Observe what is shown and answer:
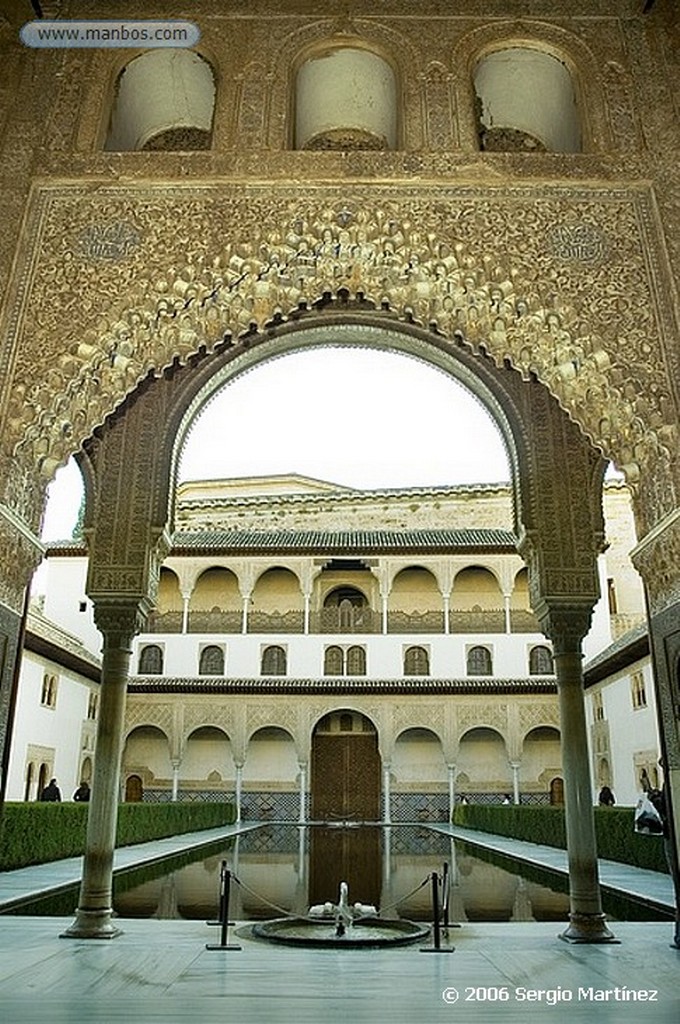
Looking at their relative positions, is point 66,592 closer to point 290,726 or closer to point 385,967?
point 290,726

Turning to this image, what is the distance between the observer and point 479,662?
2602cm

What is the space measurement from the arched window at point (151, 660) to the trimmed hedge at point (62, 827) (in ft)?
20.7

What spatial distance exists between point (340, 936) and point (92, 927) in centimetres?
181

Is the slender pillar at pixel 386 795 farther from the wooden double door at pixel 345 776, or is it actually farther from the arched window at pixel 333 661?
the arched window at pixel 333 661

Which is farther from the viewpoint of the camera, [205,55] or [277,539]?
[277,539]

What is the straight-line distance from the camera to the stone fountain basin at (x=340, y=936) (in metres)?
6.06

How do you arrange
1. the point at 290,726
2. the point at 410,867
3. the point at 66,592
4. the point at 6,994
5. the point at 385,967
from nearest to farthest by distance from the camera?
the point at 6,994
the point at 385,967
the point at 410,867
the point at 290,726
the point at 66,592

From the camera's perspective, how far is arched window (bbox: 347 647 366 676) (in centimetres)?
2602

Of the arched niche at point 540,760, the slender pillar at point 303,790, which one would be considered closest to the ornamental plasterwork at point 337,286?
the slender pillar at point 303,790

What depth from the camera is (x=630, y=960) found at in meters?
5.46

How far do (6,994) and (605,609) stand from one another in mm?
23986

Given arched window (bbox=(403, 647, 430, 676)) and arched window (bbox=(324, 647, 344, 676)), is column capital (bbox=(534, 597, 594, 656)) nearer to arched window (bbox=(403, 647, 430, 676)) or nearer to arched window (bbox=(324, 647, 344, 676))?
arched window (bbox=(403, 647, 430, 676))

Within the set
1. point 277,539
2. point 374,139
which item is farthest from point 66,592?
point 374,139

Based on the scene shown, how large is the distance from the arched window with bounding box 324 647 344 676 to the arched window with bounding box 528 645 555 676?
5418 millimetres
